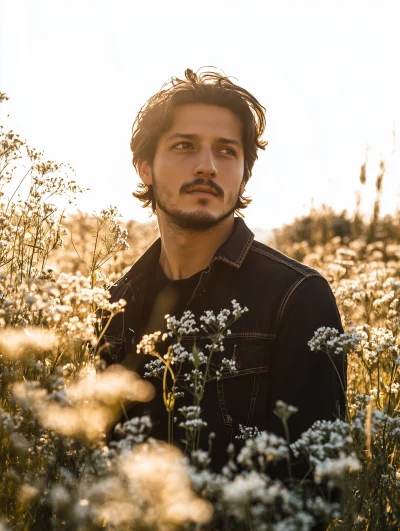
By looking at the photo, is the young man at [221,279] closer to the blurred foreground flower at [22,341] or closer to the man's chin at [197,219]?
the man's chin at [197,219]

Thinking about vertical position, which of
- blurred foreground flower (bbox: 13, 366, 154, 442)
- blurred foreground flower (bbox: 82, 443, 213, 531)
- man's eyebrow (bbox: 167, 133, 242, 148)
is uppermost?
man's eyebrow (bbox: 167, 133, 242, 148)

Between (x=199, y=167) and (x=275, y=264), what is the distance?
965mm

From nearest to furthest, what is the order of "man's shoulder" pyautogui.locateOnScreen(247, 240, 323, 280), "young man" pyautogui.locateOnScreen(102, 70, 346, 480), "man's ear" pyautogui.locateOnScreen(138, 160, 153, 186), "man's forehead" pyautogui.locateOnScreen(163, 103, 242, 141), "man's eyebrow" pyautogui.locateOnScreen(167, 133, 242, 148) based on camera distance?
1. "young man" pyautogui.locateOnScreen(102, 70, 346, 480)
2. "man's shoulder" pyautogui.locateOnScreen(247, 240, 323, 280)
3. "man's eyebrow" pyautogui.locateOnScreen(167, 133, 242, 148)
4. "man's forehead" pyautogui.locateOnScreen(163, 103, 242, 141)
5. "man's ear" pyautogui.locateOnScreen(138, 160, 153, 186)

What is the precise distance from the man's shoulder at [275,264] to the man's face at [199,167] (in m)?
0.38

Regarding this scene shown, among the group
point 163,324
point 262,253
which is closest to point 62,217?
point 163,324

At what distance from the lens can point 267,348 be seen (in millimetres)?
4016

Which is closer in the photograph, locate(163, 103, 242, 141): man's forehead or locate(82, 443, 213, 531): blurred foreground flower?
locate(82, 443, 213, 531): blurred foreground flower

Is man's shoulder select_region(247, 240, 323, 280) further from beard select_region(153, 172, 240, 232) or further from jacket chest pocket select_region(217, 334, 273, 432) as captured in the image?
jacket chest pocket select_region(217, 334, 273, 432)

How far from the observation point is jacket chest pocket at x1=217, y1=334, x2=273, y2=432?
3928 millimetres

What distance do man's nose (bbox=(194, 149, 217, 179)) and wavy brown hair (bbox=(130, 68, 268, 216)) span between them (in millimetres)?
764

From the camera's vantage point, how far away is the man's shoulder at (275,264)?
4.21m

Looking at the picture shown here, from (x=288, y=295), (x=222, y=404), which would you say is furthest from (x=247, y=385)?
(x=288, y=295)

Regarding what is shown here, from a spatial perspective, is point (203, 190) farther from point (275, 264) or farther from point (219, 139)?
point (275, 264)

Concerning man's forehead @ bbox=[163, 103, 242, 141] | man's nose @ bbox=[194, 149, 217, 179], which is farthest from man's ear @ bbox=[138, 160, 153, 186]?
man's nose @ bbox=[194, 149, 217, 179]
